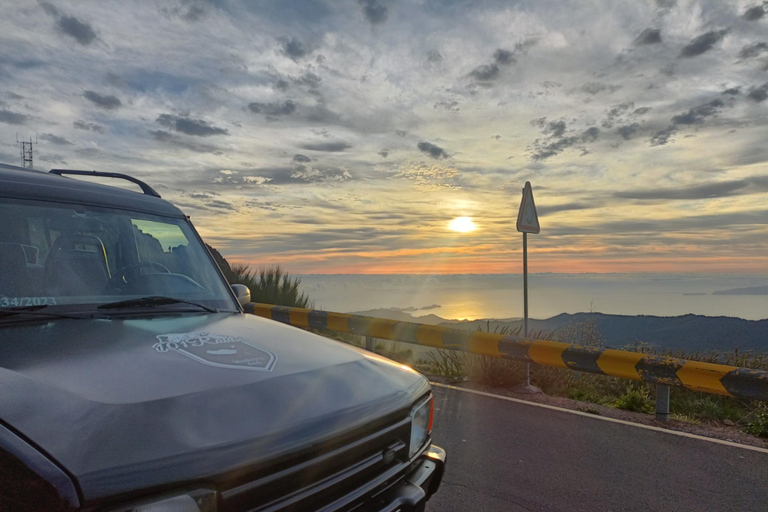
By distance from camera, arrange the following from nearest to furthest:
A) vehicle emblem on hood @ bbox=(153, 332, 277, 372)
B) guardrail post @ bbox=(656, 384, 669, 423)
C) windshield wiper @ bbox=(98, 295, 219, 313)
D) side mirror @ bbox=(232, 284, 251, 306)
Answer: vehicle emblem on hood @ bbox=(153, 332, 277, 372) → windshield wiper @ bbox=(98, 295, 219, 313) → side mirror @ bbox=(232, 284, 251, 306) → guardrail post @ bbox=(656, 384, 669, 423)

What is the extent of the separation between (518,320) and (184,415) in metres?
8.75

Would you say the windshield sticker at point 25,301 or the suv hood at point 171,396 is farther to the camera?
the windshield sticker at point 25,301

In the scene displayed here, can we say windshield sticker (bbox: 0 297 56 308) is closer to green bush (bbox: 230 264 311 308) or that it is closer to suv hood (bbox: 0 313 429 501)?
suv hood (bbox: 0 313 429 501)

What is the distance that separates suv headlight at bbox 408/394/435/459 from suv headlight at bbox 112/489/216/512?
1000mm

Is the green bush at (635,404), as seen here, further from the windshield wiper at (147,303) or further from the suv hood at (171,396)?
the windshield wiper at (147,303)

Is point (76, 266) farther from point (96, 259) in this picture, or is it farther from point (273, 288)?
point (273, 288)

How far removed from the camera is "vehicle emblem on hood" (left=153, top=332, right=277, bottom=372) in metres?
2.04

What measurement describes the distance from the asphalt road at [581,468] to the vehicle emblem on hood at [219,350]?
214 centimetres

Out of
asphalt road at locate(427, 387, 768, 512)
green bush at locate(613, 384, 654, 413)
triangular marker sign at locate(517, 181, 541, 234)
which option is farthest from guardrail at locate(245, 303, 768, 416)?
triangular marker sign at locate(517, 181, 541, 234)

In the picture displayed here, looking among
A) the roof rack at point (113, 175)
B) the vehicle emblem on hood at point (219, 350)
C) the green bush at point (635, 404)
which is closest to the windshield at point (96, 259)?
the vehicle emblem on hood at point (219, 350)

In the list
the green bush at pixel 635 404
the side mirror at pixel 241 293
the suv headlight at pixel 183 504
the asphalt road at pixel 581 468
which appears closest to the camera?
the suv headlight at pixel 183 504

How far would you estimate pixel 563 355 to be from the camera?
6.78 meters

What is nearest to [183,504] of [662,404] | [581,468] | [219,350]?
[219,350]

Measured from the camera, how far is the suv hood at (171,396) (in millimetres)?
1445
